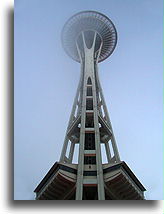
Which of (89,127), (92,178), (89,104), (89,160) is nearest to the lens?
(92,178)

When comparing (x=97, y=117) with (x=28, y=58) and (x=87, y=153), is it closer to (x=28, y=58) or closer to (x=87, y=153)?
(x=87, y=153)

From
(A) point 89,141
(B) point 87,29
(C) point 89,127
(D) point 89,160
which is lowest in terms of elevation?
(D) point 89,160

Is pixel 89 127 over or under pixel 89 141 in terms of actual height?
over

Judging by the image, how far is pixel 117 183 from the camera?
11211 mm

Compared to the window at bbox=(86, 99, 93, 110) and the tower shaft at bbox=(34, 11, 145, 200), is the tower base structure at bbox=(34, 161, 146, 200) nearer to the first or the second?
the tower shaft at bbox=(34, 11, 145, 200)

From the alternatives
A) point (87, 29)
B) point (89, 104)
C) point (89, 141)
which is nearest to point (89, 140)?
point (89, 141)

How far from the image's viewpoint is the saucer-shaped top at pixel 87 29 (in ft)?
53.5

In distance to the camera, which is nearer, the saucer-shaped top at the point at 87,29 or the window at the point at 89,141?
the window at the point at 89,141

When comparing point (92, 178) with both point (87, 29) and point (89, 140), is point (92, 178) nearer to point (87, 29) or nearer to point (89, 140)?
point (89, 140)

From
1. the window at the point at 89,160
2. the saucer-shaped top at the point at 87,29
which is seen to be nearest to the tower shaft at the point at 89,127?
the window at the point at 89,160

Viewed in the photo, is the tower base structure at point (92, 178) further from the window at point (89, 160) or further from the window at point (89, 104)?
the window at point (89, 104)

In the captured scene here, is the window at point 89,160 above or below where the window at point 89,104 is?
below

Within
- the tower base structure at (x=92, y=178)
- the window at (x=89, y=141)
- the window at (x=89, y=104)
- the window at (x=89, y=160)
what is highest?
the window at (x=89, y=104)

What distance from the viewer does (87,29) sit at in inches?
686
